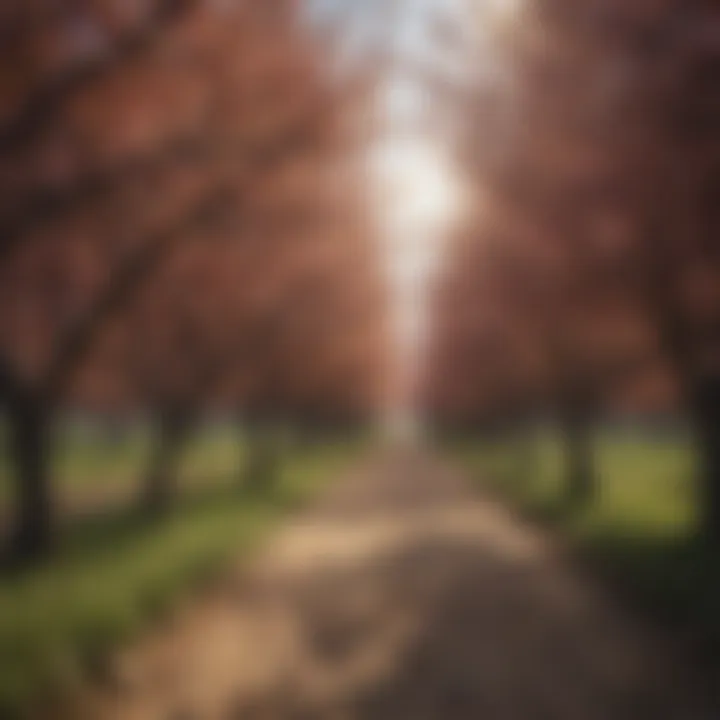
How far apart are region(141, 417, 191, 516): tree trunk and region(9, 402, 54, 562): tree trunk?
5.94 meters

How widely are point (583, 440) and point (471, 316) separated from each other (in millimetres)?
7292

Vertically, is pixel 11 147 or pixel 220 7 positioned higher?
pixel 220 7

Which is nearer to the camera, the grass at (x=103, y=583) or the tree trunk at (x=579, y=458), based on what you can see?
the grass at (x=103, y=583)

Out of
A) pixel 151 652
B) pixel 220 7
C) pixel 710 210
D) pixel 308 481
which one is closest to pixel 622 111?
pixel 710 210

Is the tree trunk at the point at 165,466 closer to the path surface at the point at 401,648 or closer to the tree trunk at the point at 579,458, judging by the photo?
the path surface at the point at 401,648

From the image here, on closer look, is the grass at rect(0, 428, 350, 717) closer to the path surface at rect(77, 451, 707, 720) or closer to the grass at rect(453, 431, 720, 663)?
the path surface at rect(77, 451, 707, 720)

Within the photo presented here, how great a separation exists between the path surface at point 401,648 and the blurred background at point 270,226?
536mm

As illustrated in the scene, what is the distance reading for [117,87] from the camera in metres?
9.09

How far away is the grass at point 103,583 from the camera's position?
757 cm

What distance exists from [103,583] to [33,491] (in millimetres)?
1844

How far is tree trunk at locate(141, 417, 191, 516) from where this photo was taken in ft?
59.9

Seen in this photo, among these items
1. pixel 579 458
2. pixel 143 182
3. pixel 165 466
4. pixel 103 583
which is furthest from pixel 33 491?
pixel 579 458

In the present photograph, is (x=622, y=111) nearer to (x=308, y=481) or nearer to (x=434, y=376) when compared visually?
(x=308, y=481)

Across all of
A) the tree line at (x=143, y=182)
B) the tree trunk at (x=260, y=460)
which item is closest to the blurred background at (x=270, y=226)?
the tree line at (x=143, y=182)
